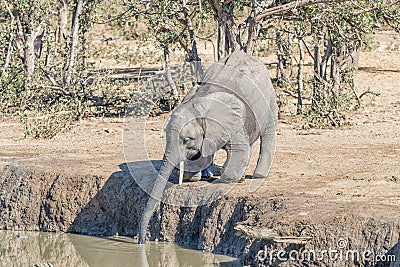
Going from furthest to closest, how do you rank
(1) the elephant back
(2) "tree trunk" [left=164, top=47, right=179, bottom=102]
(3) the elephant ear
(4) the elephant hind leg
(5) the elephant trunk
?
1. (2) "tree trunk" [left=164, top=47, right=179, bottom=102]
2. (4) the elephant hind leg
3. (1) the elephant back
4. (3) the elephant ear
5. (5) the elephant trunk

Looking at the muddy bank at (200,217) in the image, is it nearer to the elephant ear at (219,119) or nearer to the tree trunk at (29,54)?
the elephant ear at (219,119)

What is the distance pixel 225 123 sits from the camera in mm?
10305

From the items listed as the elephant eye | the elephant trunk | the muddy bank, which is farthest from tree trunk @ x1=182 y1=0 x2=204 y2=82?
the elephant trunk

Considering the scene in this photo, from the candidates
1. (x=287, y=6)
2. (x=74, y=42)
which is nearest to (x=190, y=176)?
(x=287, y=6)

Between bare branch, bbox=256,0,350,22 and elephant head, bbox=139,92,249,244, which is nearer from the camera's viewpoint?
elephant head, bbox=139,92,249,244

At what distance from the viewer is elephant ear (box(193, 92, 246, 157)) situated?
1009 centimetres

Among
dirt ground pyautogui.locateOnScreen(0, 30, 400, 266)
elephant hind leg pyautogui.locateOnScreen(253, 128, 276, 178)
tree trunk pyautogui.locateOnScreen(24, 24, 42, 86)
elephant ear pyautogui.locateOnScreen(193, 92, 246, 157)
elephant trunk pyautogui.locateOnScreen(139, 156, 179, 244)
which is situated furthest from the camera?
tree trunk pyautogui.locateOnScreen(24, 24, 42, 86)

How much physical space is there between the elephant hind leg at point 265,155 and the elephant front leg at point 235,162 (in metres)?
0.66

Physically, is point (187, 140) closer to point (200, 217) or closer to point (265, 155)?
point (200, 217)

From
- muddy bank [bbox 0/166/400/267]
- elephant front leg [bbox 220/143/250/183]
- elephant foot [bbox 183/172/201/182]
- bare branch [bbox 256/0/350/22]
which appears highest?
bare branch [bbox 256/0/350/22]

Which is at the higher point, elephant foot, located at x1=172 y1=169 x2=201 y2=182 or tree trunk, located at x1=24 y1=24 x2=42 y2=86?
tree trunk, located at x1=24 y1=24 x2=42 y2=86

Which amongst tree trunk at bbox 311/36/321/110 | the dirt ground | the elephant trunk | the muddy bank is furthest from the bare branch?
the elephant trunk

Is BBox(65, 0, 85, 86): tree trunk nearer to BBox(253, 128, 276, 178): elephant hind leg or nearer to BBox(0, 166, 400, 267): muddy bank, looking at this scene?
BBox(0, 166, 400, 267): muddy bank

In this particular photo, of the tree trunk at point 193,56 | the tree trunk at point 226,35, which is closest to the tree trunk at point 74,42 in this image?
the tree trunk at point 193,56
